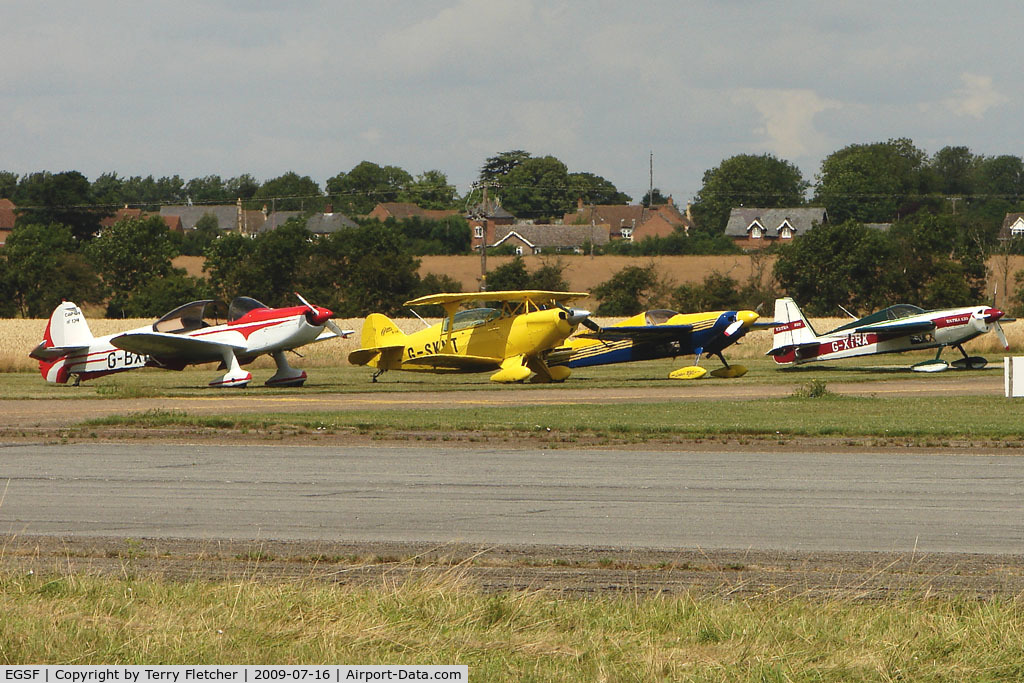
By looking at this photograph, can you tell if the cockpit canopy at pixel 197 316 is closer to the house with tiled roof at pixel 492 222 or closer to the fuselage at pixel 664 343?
the fuselage at pixel 664 343

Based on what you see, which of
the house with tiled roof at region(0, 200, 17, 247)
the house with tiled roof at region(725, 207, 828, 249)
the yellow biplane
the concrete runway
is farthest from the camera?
the house with tiled roof at region(725, 207, 828, 249)

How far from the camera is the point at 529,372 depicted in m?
29.7

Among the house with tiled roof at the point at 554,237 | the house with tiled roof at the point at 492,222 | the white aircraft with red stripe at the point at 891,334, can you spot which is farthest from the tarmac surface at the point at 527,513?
the house with tiled roof at the point at 492,222

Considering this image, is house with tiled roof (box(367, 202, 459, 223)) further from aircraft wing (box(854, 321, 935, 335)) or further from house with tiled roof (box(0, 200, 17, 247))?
aircraft wing (box(854, 321, 935, 335))

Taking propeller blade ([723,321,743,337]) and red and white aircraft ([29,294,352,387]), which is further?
propeller blade ([723,321,743,337])

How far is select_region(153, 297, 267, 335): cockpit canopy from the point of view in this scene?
30062mm

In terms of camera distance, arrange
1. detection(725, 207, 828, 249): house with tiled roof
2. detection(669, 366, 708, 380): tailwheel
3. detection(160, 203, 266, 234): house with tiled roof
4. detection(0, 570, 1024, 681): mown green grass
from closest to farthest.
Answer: detection(0, 570, 1024, 681): mown green grass, detection(669, 366, 708, 380): tailwheel, detection(725, 207, 828, 249): house with tiled roof, detection(160, 203, 266, 234): house with tiled roof

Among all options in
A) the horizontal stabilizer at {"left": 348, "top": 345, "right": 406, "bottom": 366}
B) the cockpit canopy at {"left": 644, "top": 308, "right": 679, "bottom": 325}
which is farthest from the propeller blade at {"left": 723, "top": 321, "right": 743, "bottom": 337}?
the horizontal stabilizer at {"left": 348, "top": 345, "right": 406, "bottom": 366}

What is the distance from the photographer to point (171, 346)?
29.3 m

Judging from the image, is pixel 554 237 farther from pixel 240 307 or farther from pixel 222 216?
pixel 240 307

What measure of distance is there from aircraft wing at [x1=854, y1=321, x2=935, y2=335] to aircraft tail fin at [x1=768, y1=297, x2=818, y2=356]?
1.70 meters

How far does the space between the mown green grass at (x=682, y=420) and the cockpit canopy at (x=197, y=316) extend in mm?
9184

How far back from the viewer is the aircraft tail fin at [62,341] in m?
30.7

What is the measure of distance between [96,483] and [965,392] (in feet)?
66.4
